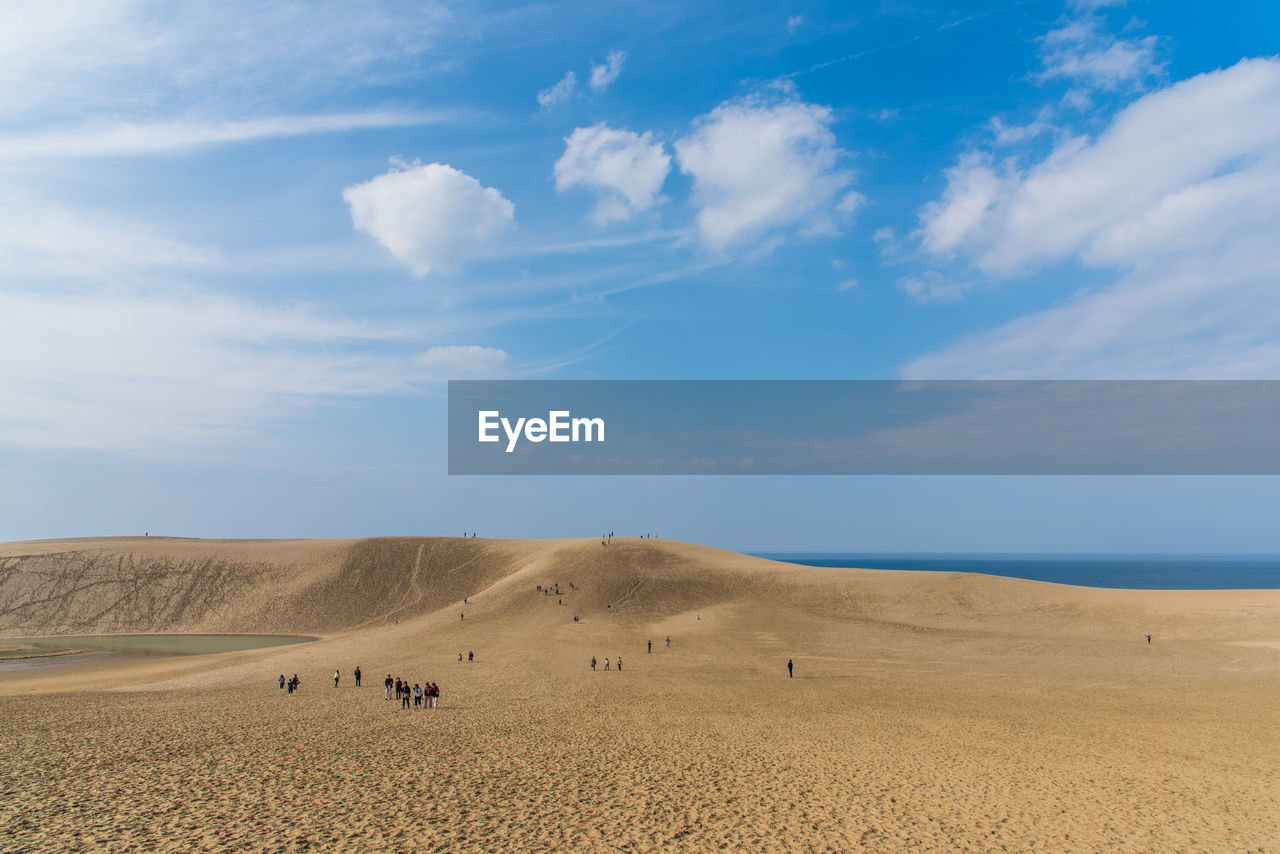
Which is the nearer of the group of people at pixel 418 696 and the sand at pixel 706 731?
the sand at pixel 706 731

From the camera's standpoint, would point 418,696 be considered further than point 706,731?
Yes

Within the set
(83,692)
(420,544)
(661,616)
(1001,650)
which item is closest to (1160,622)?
(1001,650)

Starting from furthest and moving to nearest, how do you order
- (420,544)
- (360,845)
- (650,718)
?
(420,544) < (650,718) < (360,845)

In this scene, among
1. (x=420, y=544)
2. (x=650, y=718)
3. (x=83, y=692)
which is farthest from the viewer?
(x=420, y=544)

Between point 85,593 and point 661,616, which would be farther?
point 85,593

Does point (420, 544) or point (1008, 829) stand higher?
point (420, 544)

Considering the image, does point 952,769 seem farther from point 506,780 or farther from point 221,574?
point 221,574

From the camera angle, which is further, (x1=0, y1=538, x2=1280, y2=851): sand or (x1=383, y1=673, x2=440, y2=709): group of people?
(x1=383, y1=673, x2=440, y2=709): group of people
